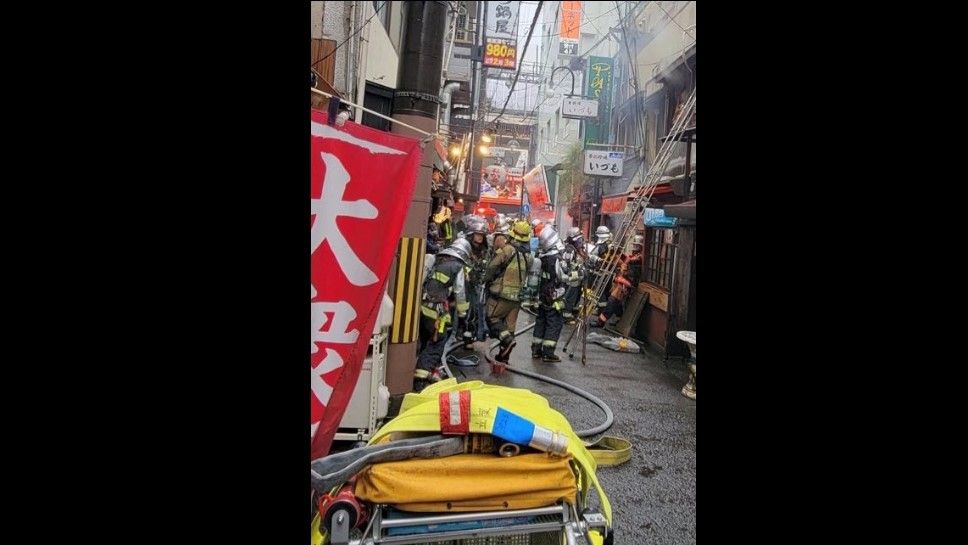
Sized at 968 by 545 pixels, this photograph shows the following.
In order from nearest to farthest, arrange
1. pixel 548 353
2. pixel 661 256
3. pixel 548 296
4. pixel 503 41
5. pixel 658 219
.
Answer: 1. pixel 548 296
2. pixel 548 353
3. pixel 658 219
4. pixel 661 256
5. pixel 503 41

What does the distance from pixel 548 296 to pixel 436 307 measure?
8.53 feet

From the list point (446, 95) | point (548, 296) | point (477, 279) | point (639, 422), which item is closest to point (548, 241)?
point (548, 296)

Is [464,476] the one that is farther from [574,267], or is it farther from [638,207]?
[638,207]

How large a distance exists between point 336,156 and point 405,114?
4046 mm

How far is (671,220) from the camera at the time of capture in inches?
380

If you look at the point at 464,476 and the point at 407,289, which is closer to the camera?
the point at 464,476

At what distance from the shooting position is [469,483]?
216 cm

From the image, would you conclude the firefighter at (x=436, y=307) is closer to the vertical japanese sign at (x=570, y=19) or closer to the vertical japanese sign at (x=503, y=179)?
the vertical japanese sign at (x=570, y=19)

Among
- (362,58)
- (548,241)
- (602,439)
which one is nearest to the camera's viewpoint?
(602,439)

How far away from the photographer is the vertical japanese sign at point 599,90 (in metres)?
15.6

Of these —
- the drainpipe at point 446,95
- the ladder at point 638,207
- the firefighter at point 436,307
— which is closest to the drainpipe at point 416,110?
the firefighter at point 436,307

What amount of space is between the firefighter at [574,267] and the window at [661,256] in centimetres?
164

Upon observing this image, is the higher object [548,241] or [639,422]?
[548,241]
